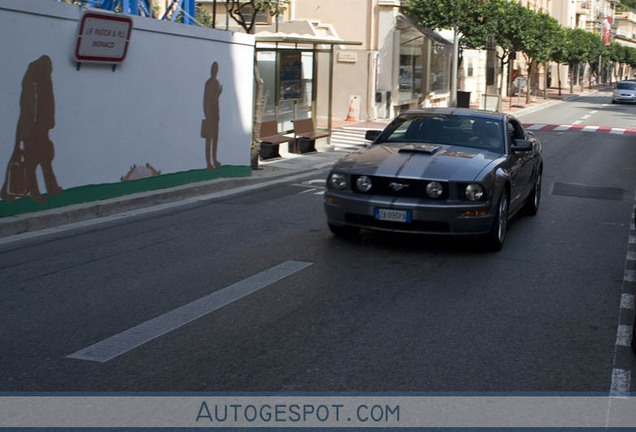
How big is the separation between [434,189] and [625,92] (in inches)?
2153

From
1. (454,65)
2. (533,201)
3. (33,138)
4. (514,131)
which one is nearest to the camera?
(33,138)

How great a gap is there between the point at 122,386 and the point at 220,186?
991 cm

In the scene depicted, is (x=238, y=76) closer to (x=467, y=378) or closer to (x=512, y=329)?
(x=512, y=329)

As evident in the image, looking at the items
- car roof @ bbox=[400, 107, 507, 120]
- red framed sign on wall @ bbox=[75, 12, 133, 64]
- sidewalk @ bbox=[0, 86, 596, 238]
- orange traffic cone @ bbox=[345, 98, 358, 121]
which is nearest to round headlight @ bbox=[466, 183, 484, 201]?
car roof @ bbox=[400, 107, 507, 120]

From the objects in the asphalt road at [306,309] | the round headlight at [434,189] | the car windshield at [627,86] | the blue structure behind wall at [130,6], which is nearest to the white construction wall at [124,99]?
the blue structure behind wall at [130,6]

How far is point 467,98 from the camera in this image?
41812 millimetres

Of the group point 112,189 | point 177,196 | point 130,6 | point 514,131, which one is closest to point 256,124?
point 130,6

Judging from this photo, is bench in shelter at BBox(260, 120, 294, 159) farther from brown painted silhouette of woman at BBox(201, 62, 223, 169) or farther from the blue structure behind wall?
brown painted silhouette of woman at BBox(201, 62, 223, 169)

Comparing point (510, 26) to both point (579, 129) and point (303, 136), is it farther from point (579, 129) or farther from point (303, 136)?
point (303, 136)

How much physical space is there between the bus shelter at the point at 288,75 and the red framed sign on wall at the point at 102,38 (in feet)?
20.6

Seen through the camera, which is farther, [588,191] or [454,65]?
[454,65]

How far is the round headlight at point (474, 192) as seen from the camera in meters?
8.89

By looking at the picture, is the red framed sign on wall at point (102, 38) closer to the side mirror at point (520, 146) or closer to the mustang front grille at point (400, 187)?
the mustang front grille at point (400, 187)

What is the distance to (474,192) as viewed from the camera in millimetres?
8906
